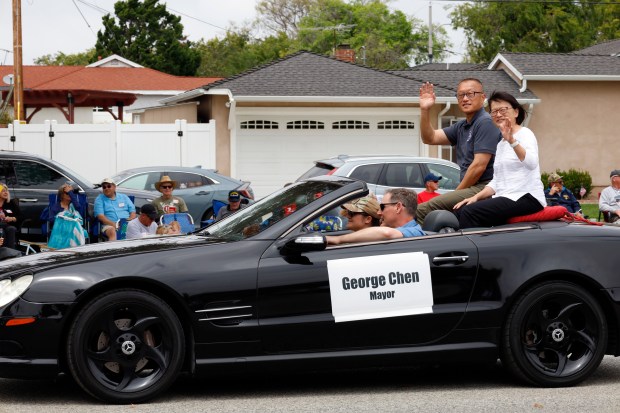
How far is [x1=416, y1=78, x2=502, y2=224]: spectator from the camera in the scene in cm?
780

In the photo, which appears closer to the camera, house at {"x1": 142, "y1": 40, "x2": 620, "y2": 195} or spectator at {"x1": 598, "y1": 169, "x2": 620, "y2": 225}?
spectator at {"x1": 598, "y1": 169, "x2": 620, "y2": 225}

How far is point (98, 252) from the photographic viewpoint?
6703 millimetres

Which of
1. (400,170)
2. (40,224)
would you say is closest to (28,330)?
(40,224)

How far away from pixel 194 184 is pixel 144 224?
665 cm

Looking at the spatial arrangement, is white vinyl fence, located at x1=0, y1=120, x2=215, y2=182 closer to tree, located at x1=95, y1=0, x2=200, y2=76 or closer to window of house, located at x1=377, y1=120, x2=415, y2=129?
window of house, located at x1=377, y1=120, x2=415, y2=129

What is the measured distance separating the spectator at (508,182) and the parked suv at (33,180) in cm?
919

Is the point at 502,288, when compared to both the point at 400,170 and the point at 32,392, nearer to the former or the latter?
the point at 32,392

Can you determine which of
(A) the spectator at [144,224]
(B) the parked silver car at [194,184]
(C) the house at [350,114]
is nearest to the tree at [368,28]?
(C) the house at [350,114]

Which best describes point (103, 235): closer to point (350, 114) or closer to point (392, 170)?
point (392, 170)

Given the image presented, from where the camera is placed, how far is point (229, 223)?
7.35 meters

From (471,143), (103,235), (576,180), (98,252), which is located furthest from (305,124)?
(98,252)

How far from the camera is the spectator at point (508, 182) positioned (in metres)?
7.23

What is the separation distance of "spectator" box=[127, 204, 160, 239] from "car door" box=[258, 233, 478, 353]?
21.6 ft

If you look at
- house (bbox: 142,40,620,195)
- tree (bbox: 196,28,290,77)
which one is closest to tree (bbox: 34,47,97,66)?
tree (bbox: 196,28,290,77)
